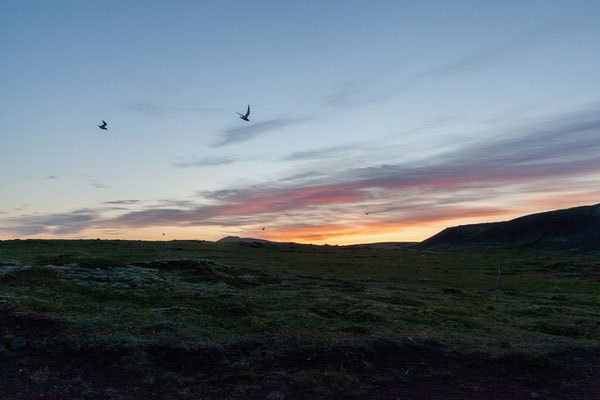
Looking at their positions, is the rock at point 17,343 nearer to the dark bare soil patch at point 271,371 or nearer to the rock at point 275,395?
the dark bare soil patch at point 271,371

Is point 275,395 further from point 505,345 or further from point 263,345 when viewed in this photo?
point 505,345

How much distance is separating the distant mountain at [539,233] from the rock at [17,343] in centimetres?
11750

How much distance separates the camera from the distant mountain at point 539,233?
112012mm

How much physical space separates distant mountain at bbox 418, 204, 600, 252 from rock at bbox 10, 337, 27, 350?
11750 centimetres

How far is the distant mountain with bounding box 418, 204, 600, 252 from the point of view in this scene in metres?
112

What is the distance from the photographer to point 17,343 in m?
13.0

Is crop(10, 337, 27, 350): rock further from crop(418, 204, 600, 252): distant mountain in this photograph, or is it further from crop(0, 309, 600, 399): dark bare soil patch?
crop(418, 204, 600, 252): distant mountain

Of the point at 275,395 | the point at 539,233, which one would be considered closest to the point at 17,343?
the point at 275,395

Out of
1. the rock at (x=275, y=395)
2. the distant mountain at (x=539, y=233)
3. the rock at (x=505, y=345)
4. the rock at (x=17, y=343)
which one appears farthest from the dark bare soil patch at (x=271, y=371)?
the distant mountain at (x=539, y=233)

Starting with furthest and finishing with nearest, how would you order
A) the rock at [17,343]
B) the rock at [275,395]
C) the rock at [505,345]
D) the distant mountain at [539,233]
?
the distant mountain at [539,233] → the rock at [505,345] → the rock at [17,343] → the rock at [275,395]

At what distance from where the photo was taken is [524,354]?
47.1ft

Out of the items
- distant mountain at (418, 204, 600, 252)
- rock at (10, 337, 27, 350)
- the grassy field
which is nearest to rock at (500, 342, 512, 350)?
the grassy field

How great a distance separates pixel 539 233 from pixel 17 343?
486 ft

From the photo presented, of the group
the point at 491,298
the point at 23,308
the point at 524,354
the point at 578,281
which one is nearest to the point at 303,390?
the point at 524,354
